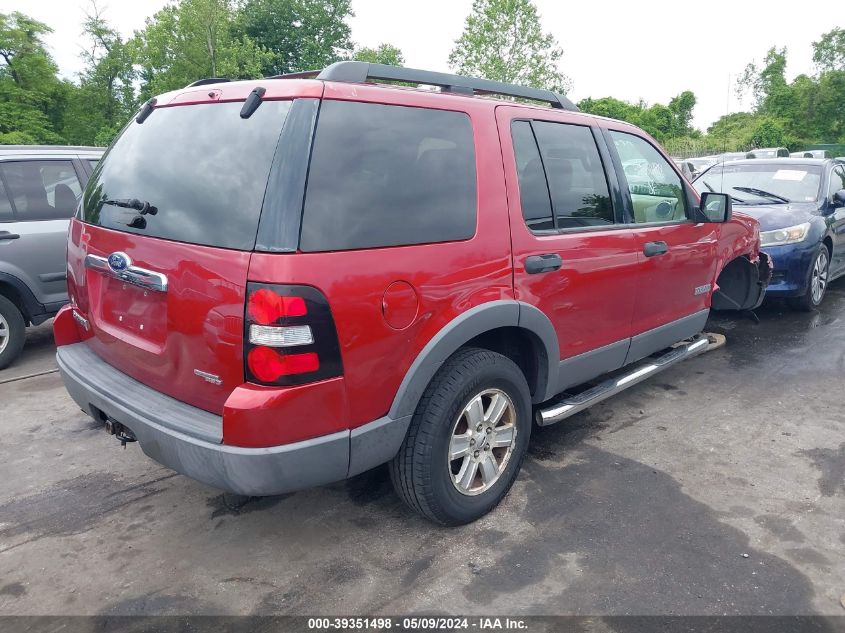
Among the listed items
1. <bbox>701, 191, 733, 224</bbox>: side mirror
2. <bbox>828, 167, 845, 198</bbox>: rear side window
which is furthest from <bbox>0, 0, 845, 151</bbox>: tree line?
<bbox>701, 191, 733, 224</bbox>: side mirror

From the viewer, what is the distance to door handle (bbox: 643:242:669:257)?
3803 millimetres

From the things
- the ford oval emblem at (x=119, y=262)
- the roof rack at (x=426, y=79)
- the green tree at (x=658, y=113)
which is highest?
the green tree at (x=658, y=113)

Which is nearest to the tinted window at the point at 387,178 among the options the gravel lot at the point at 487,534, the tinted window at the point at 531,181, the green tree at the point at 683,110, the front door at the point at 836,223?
the tinted window at the point at 531,181

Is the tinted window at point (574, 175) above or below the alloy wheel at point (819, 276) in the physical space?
above

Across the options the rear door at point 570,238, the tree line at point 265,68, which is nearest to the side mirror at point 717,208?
the rear door at point 570,238

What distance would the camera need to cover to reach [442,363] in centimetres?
266

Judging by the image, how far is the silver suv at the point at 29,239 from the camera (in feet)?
17.4

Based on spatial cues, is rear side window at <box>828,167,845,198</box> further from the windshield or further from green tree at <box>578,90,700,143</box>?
green tree at <box>578,90,700,143</box>

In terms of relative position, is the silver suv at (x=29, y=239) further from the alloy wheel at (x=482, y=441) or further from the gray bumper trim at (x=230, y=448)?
the alloy wheel at (x=482, y=441)

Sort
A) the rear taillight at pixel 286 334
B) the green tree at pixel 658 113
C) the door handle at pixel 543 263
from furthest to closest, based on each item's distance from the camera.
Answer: the green tree at pixel 658 113
the door handle at pixel 543 263
the rear taillight at pixel 286 334

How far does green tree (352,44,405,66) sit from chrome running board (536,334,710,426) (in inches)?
1827

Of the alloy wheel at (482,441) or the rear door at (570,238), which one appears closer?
the alloy wheel at (482,441)

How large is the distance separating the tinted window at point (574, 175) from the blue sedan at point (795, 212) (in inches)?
147

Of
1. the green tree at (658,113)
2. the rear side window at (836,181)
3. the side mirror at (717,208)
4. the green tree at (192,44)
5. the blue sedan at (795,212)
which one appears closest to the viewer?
the side mirror at (717,208)
